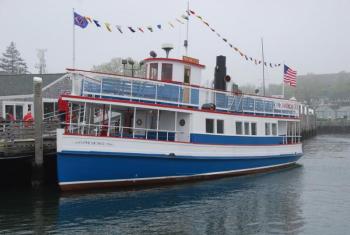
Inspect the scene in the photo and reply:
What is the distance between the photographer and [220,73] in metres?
22.6

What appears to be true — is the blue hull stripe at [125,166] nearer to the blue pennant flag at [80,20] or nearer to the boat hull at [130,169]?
the boat hull at [130,169]

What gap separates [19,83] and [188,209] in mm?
20835

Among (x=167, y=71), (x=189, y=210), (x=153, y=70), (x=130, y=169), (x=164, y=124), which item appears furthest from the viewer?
(x=153, y=70)

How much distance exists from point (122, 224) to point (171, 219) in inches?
62.8

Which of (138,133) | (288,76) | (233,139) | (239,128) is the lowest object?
(233,139)

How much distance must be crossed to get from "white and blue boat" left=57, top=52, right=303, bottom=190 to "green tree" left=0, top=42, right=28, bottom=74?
67.7 m

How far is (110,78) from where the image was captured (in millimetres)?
16906

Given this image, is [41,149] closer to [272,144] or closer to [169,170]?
[169,170]

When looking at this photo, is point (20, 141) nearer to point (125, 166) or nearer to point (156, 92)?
point (125, 166)

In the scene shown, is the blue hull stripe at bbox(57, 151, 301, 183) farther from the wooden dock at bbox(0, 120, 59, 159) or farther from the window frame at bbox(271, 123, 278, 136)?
the window frame at bbox(271, 123, 278, 136)

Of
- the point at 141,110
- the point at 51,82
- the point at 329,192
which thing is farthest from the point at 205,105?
the point at 51,82

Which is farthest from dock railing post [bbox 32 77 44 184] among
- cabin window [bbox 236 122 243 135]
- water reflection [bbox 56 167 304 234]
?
cabin window [bbox 236 122 243 135]

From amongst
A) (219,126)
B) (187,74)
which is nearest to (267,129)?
(219,126)

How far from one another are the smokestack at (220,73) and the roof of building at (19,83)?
13.9m
